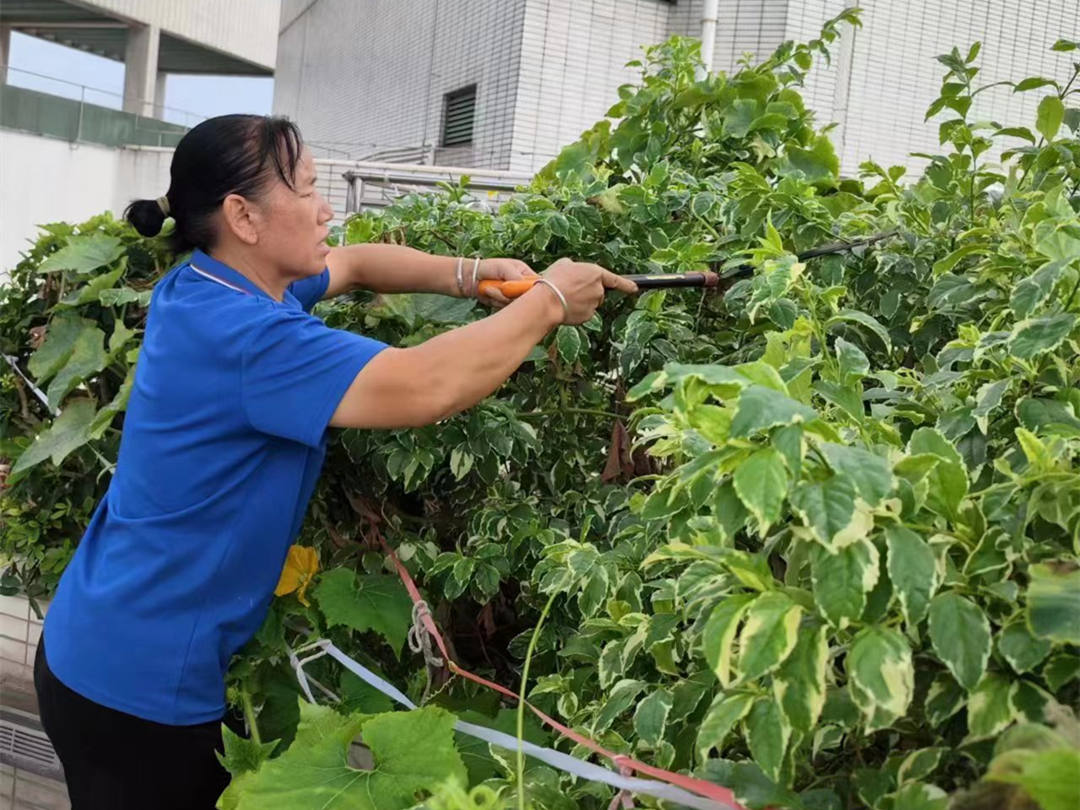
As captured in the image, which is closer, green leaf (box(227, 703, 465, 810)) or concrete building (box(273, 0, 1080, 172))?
green leaf (box(227, 703, 465, 810))

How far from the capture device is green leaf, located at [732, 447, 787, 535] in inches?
31.0

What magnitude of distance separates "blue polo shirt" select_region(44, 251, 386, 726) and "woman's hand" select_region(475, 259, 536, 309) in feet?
1.46

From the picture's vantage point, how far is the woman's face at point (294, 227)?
5.92ft

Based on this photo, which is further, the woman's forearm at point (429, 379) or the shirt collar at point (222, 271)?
the shirt collar at point (222, 271)

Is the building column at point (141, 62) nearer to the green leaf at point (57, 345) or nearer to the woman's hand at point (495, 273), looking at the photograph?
the green leaf at point (57, 345)

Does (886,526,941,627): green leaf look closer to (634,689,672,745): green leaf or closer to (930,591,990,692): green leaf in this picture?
(930,591,990,692): green leaf

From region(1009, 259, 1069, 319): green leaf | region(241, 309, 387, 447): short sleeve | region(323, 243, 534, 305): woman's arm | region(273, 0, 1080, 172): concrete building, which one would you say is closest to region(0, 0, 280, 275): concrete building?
region(273, 0, 1080, 172): concrete building

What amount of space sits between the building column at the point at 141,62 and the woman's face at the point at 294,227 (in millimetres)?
18454

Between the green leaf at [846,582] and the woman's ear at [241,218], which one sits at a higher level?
the woman's ear at [241,218]

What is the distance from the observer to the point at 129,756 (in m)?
1.82

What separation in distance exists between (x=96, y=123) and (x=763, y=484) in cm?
1617

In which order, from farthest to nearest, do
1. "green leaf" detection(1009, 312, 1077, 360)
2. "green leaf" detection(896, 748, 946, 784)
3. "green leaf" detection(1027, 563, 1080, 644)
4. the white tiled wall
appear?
1. the white tiled wall
2. "green leaf" detection(1009, 312, 1077, 360)
3. "green leaf" detection(896, 748, 946, 784)
4. "green leaf" detection(1027, 563, 1080, 644)

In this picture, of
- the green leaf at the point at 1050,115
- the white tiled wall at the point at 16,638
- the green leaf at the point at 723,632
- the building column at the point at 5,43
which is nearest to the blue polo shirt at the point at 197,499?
the green leaf at the point at 723,632

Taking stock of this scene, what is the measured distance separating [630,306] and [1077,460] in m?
1.19
